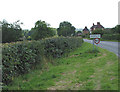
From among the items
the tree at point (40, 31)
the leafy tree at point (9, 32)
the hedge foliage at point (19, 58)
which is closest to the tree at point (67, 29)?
the tree at point (40, 31)

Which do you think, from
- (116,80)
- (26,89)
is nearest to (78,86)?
(116,80)

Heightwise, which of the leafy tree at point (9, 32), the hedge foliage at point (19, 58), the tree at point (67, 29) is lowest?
the hedge foliage at point (19, 58)

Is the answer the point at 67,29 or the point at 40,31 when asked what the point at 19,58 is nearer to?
the point at 40,31

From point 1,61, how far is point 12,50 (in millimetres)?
1049

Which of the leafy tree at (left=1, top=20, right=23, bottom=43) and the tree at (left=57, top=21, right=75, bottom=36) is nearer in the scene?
the leafy tree at (left=1, top=20, right=23, bottom=43)

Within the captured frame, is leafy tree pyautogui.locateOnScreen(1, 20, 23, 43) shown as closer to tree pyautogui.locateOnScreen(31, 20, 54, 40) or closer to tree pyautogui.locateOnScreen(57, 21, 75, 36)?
tree pyautogui.locateOnScreen(31, 20, 54, 40)

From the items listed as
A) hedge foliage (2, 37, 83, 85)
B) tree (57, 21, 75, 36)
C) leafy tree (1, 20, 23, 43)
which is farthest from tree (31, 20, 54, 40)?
hedge foliage (2, 37, 83, 85)

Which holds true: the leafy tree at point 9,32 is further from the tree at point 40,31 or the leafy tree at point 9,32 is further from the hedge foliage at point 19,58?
the hedge foliage at point 19,58

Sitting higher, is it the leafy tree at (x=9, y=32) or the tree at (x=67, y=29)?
the tree at (x=67, y=29)

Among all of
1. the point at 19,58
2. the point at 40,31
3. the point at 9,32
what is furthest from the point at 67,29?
the point at 19,58

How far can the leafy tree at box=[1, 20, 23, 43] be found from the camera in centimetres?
4022

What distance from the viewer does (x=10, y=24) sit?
48812 mm

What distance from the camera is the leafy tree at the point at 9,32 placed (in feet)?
132

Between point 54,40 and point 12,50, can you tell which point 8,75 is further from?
point 54,40
